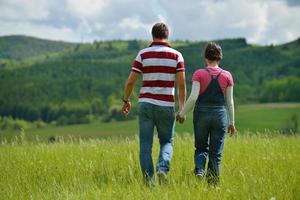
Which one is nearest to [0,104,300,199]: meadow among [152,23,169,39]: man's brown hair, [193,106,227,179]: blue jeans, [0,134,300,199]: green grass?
[0,134,300,199]: green grass

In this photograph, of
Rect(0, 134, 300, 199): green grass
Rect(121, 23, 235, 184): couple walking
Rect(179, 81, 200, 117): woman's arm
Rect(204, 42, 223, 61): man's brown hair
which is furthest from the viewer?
Rect(204, 42, 223, 61): man's brown hair

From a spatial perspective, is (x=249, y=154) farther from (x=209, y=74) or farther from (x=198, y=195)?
(x=198, y=195)

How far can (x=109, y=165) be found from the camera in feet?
26.1

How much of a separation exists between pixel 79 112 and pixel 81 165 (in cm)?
18254

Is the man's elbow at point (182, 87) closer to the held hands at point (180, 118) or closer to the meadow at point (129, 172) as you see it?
the held hands at point (180, 118)

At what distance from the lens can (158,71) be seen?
6812mm

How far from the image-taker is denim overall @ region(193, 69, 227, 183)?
6.75 meters

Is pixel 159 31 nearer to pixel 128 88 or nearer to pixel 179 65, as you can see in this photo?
pixel 179 65

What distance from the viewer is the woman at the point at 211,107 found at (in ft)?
22.1

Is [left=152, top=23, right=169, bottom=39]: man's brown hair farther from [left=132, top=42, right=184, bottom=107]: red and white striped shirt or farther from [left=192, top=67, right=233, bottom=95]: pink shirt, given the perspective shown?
[left=192, top=67, right=233, bottom=95]: pink shirt

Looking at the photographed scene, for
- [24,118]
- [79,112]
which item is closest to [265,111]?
[79,112]

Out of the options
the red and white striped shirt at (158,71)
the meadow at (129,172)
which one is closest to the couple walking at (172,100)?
the red and white striped shirt at (158,71)

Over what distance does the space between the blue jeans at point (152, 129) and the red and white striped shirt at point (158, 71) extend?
106mm

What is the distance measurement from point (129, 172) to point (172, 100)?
1.26 metres
